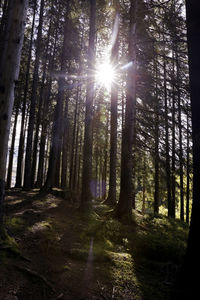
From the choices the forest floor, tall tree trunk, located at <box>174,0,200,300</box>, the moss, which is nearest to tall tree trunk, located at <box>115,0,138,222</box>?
the forest floor

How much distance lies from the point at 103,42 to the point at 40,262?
12.8 metres

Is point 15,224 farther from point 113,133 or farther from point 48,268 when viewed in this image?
point 113,133

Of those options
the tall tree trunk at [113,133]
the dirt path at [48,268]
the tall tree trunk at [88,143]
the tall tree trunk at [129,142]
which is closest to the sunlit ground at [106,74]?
the tall tree trunk at [113,133]

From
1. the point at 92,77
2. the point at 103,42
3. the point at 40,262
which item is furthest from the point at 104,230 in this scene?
the point at 103,42

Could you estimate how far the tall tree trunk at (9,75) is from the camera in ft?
12.3

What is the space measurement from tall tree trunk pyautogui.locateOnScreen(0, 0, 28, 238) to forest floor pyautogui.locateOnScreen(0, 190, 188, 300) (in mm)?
996

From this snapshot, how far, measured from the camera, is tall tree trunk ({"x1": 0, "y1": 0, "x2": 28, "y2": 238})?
3760 mm

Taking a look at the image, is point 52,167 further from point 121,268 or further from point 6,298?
point 6,298

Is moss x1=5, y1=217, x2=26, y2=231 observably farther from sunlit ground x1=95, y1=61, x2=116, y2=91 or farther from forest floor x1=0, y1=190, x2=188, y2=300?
sunlit ground x1=95, y1=61, x2=116, y2=91

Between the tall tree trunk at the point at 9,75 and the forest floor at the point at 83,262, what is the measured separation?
1.00 metres

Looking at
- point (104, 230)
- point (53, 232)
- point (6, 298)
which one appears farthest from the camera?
point (104, 230)

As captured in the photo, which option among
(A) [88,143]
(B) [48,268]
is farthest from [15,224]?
(A) [88,143]

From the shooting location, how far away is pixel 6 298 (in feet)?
7.73

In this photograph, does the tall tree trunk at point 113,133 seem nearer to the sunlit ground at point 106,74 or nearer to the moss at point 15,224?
the sunlit ground at point 106,74
